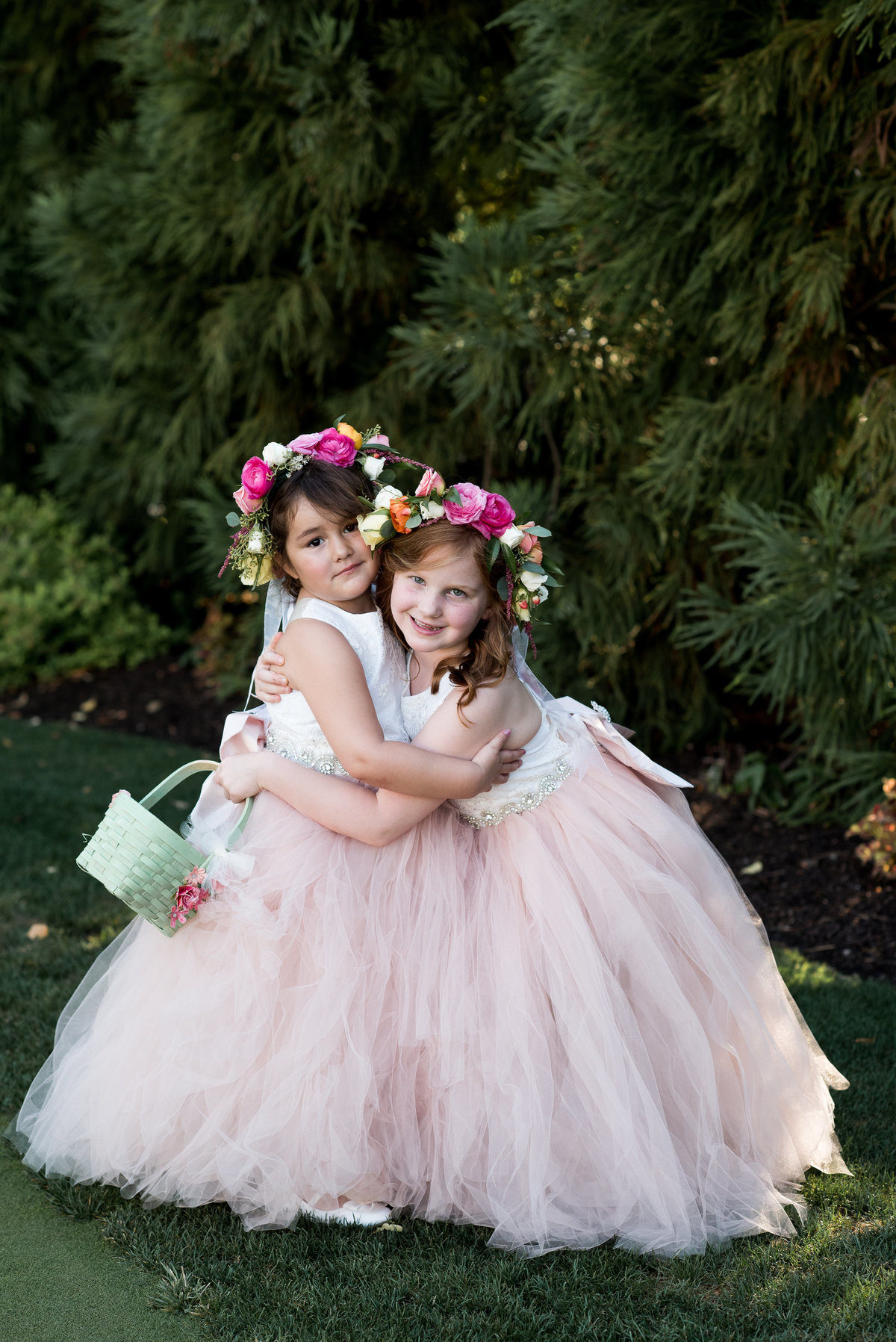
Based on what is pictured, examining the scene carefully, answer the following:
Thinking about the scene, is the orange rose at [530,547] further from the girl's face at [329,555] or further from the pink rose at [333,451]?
the pink rose at [333,451]

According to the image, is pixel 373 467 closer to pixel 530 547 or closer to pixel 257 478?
pixel 257 478

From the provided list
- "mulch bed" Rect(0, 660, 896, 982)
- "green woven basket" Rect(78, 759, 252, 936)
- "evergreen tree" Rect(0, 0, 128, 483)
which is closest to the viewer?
"green woven basket" Rect(78, 759, 252, 936)

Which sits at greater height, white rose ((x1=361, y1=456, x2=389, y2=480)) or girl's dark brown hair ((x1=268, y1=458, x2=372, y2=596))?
white rose ((x1=361, y1=456, x2=389, y2=480))

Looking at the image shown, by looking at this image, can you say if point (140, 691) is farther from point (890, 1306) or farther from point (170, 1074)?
point (890, 1306)

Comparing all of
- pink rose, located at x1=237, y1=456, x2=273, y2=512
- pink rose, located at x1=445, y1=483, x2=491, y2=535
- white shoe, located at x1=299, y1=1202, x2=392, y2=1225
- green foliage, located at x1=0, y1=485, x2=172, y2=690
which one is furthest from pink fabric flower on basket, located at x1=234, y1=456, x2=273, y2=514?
green foliage, located at x1=0, y1=485, x2=172, y2=690

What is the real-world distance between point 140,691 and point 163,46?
3703 mm

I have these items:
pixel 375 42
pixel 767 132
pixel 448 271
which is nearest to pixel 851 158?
pixel 767 132

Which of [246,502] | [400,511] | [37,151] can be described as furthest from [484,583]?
[37,151]

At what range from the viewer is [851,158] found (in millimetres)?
3953

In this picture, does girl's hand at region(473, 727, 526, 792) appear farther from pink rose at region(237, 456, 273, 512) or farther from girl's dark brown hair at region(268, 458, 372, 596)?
pink rose at region(237, 456, 273, 512)

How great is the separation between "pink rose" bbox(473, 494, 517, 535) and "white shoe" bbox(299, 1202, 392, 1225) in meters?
1.41

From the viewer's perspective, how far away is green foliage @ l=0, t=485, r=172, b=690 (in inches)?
308

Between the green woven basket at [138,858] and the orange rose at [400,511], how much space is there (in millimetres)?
672

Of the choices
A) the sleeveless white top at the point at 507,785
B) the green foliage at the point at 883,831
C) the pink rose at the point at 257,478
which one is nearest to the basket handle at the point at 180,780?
the sleeveless white top at the point at 507,785
